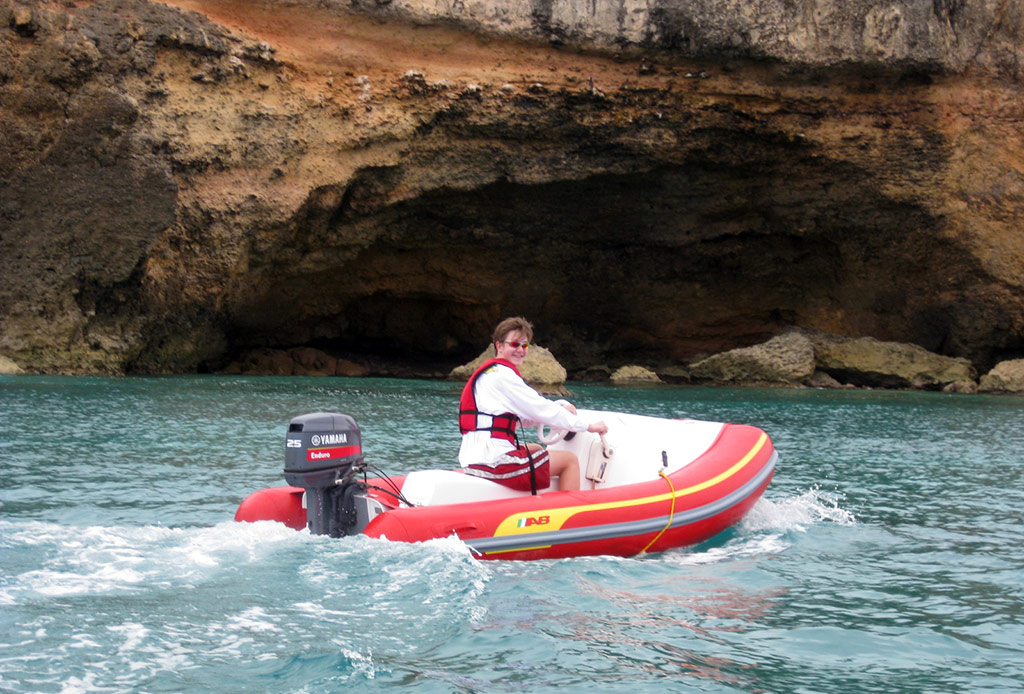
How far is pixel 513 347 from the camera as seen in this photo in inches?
187

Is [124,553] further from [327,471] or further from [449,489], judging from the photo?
[449,489]

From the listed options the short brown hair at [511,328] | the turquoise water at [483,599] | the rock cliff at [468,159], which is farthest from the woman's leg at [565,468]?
the rock cliff at [468,159]

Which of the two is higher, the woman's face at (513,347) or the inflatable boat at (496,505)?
the woman's face at (513,347)

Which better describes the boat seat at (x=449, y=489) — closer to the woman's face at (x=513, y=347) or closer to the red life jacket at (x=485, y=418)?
the red life jacket at (x=485, y=418)

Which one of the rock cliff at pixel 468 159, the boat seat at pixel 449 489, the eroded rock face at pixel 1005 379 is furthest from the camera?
the eroded rock face at pixel 1005 379

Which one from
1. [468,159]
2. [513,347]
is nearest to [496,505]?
[513,347]

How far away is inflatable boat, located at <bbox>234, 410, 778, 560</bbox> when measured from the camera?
4.32 metres

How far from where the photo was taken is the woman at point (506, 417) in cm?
468

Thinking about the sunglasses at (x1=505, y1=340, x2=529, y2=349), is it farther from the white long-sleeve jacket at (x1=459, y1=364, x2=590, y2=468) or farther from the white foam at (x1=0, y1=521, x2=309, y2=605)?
the white foam at (x1=0, y1=521, x2=309, y2=605)

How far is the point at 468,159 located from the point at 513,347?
13.2 metres

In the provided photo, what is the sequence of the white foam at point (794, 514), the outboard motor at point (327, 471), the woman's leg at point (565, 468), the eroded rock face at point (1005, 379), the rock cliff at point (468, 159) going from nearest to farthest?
the outboard motor at point (327, 471), the woman's leg at point (565, 468), the white foam at point (794, 514), the rock cliff at point (468, 159), the eroded rock face at point (1005, 379)

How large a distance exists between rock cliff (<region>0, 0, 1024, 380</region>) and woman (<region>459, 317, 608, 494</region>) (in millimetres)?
12146

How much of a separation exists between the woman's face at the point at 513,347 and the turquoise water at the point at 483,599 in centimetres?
108

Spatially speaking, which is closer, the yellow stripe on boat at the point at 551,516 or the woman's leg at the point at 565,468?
the yellow stripe on boat at the point at 551,516
